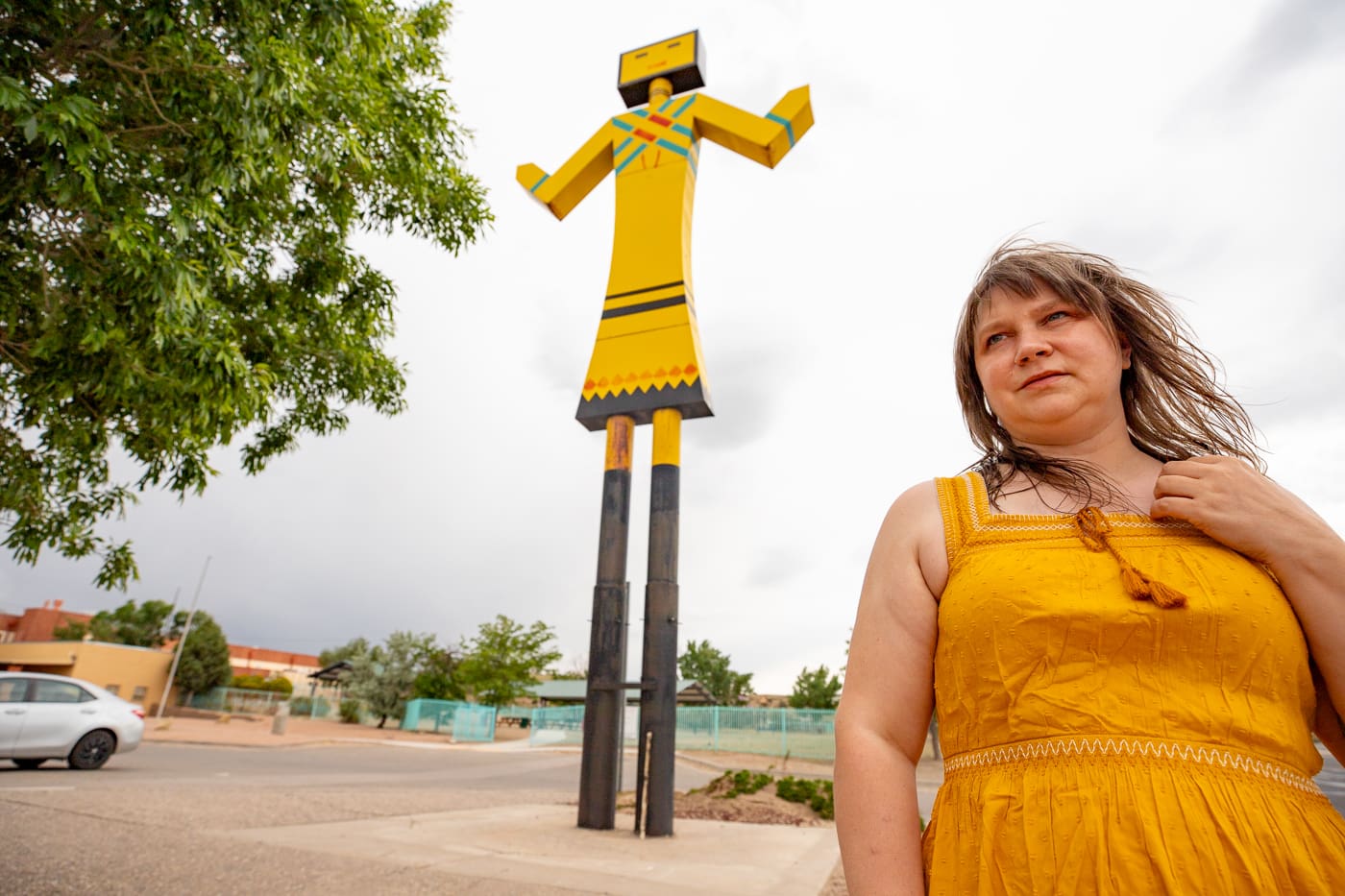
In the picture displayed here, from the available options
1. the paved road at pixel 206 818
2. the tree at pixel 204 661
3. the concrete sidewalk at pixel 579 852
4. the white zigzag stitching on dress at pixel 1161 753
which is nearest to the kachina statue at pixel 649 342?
the concrete sidewalk at pixel 579 852

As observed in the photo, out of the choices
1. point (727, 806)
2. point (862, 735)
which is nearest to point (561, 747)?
point (727, 806)

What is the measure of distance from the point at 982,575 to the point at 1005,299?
0.55 m

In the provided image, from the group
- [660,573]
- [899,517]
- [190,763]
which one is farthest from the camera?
[190,763]

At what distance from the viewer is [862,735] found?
43.6 inches

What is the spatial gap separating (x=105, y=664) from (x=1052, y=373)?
144 feet

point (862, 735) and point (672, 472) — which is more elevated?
point (672, 472)

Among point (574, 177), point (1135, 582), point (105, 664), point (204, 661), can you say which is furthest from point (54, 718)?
point (204, 661)

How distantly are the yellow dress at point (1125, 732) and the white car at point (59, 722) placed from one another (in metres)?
11.0

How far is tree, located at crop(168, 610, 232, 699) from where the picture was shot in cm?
3709

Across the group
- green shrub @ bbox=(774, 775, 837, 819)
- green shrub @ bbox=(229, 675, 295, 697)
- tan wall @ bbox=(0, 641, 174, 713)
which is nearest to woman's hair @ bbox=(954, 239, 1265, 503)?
green shrub @ bbox=(774, 775, 837, 819)

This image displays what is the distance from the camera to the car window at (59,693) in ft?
29.2

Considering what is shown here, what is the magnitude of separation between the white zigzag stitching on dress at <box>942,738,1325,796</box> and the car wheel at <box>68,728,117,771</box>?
11.8 meters

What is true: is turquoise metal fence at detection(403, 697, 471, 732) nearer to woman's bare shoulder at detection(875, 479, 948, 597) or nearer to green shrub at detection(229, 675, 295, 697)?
green shrub at detection(229, 675, 295, 697)

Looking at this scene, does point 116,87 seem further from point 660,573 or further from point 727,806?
point 727,806
